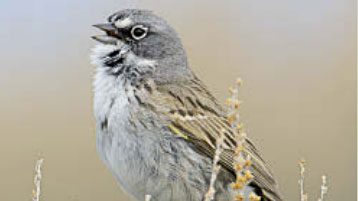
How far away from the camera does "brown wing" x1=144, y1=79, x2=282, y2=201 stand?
5309 millimetres

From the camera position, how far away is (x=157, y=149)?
5.23 m

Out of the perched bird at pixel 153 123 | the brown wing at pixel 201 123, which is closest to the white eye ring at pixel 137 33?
the perched bird at pixel 153 123

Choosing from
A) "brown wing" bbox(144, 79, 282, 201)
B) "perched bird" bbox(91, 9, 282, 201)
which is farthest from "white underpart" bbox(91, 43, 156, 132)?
"brown wing" bbox(144, 79, 282, 201)

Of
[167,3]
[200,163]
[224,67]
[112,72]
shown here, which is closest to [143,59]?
[112,72]

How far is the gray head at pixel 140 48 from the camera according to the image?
17.8 ft

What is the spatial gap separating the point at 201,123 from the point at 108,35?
1.60ft

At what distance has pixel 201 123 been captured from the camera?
5398 millimetres

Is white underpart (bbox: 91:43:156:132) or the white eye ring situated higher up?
the white eye ring

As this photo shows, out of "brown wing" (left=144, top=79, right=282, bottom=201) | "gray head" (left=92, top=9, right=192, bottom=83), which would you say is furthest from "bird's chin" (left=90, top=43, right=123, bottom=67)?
"brown wing" (left=144, top=79, right=282, bottom=201)

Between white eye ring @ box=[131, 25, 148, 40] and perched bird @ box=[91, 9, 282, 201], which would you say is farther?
white eye ring @ box=[131, 25, 148, 40]

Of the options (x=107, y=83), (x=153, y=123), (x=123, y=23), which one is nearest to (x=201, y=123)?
(x=153, y=123)

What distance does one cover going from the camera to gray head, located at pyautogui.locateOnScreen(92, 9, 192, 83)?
5426 mm

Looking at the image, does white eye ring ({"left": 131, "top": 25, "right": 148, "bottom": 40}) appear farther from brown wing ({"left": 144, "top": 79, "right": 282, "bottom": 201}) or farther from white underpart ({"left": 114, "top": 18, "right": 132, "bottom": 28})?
brown wing ({"left": 144, "top": 79, "right": 282, "bottom": 201})

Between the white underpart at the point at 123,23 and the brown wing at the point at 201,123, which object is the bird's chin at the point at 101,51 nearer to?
the white underpart at the point at 123,23
